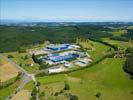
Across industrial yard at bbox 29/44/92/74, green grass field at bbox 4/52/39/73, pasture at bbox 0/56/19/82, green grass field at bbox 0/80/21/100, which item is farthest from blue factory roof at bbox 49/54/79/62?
green grass field at bbox 0/80/21/100

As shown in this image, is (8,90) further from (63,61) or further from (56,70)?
(63,61)

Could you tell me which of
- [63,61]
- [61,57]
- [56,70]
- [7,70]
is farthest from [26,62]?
[56,70]

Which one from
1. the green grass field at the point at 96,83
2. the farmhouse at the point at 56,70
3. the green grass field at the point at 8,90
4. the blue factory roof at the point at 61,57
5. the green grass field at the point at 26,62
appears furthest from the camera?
the blue factory roof at the point at 61,57

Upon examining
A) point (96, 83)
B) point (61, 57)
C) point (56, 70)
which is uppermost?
point (61, 57)

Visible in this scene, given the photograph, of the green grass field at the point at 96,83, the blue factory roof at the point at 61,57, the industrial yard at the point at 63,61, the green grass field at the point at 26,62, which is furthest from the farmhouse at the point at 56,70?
the blue factory roof at the point at 61,57

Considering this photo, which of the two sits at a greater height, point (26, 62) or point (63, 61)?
point (63, 61)

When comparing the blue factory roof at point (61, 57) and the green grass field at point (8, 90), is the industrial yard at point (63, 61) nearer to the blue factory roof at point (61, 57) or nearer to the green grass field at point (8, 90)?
the blue factory roof at point (61, 57)

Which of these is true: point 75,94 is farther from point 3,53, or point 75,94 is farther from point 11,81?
point 3,53

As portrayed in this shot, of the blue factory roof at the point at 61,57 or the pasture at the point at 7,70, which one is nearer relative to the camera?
the pasture at the point at 7,70

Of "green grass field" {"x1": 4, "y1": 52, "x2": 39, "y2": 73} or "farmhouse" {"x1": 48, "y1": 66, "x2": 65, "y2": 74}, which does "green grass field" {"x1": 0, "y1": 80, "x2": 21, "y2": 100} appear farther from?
"green grass field" {"x1": 4, "y1": 52, "x2": 39, "y2": 73}

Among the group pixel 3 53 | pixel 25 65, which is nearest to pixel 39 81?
pixel 25 65
